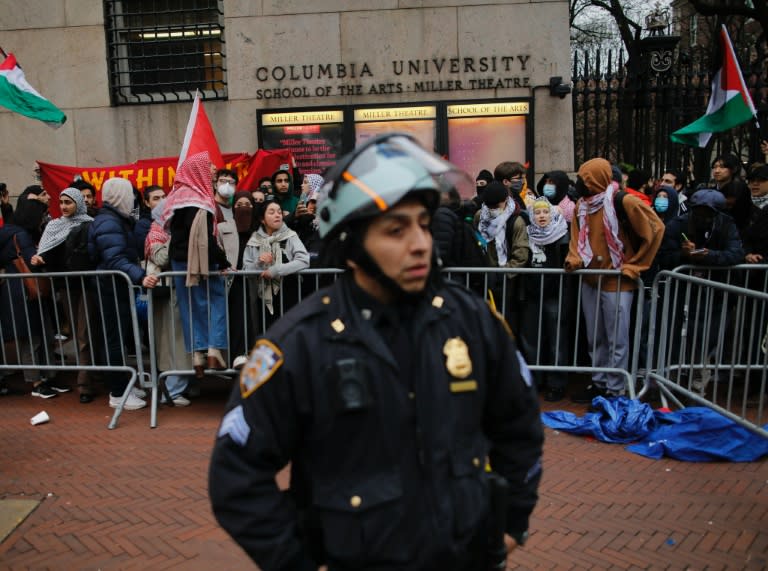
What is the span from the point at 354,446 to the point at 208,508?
312 cm

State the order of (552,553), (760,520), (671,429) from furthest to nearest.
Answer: (671,429) < (760,520) < (552,553)

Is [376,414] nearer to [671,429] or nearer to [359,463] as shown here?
[359,463]

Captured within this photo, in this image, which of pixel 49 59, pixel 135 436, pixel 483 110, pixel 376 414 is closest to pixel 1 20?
pixel 49 59

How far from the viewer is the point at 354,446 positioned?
1818mm

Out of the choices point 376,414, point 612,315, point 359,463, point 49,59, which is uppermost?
point 49,59

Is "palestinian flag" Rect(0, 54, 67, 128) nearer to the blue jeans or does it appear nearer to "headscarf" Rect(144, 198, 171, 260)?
"headscarf" Rect(144, 198, 171, 260)

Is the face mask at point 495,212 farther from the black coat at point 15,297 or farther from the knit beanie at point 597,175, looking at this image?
the black coat at point 15,297

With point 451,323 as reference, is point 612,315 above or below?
below

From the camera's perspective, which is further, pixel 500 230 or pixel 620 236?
pixel 500 230

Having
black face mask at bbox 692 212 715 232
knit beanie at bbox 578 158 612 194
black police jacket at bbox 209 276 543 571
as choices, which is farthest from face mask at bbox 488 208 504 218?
black police jacket at bbox 209 276 543 571

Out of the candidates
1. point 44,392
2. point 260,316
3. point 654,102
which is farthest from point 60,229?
point 654,102

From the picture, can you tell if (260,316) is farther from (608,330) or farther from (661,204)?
(661,204)

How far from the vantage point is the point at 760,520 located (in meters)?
4.26

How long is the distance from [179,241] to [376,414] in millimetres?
4860
